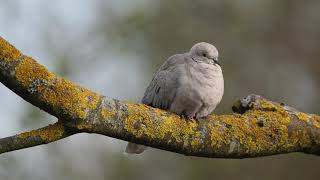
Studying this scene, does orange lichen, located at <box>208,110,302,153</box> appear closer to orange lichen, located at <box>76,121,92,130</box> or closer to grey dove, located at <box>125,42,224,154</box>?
grey dove, located at <box>125,42,224,154</box>

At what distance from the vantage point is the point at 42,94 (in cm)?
373

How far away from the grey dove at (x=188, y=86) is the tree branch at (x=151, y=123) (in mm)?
596

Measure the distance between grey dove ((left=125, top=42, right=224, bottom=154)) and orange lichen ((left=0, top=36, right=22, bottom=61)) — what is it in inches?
78.0

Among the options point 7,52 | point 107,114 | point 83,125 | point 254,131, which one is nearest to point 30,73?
point 7,52

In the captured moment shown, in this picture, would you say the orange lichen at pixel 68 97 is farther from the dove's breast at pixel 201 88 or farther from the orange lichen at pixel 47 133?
the dove's breast at pixel 201 88

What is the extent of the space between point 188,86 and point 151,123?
155cm

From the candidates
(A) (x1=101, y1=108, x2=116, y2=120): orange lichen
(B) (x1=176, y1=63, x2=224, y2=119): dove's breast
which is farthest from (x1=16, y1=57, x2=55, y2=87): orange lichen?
Result: (B) (x1=176, y1=63, x2=224, y2=119): dove's breast

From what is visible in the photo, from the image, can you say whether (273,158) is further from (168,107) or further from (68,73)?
(168,107)

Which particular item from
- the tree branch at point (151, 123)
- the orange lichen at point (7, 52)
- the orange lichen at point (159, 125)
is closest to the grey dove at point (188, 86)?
the tree branch at point (151, 123)

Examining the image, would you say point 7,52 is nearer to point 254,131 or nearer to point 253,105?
point 254,131

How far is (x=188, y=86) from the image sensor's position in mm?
5750

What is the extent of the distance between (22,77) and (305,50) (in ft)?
27.4

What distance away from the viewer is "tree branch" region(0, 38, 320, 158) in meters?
3.72

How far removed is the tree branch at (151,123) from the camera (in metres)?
3.72
